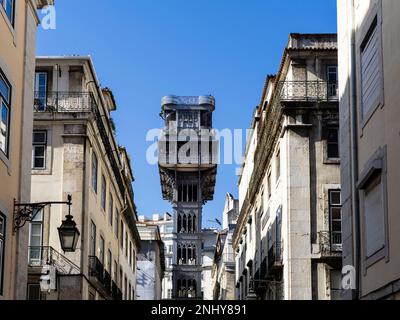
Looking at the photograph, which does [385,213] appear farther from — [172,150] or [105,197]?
[172,150]

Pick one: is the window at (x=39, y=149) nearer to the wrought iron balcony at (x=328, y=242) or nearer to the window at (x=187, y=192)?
the wrought iron balcony at (x=328, y=242)

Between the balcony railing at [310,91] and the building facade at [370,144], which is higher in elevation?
the balcony railing at [310,91]

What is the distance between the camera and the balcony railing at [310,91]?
111 feet

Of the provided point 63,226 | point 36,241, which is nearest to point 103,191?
point 36,241

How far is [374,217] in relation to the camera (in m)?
17.7

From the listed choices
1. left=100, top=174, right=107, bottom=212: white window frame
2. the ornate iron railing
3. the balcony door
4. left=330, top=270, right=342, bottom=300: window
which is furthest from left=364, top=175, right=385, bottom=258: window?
left=100, top=174, right=107, bottom=212: white window frame

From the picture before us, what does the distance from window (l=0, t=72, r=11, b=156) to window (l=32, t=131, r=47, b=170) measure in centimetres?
1514

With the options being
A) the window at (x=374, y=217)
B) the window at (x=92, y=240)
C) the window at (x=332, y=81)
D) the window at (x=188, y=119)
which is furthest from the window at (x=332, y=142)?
the window at (x=188, y=119)

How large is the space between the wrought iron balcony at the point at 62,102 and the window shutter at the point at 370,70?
16063mm

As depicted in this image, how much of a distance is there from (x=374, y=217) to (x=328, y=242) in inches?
597

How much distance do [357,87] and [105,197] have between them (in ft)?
74.7

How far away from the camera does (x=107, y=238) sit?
41.6 metres

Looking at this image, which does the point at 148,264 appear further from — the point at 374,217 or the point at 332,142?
the point at 374,217
